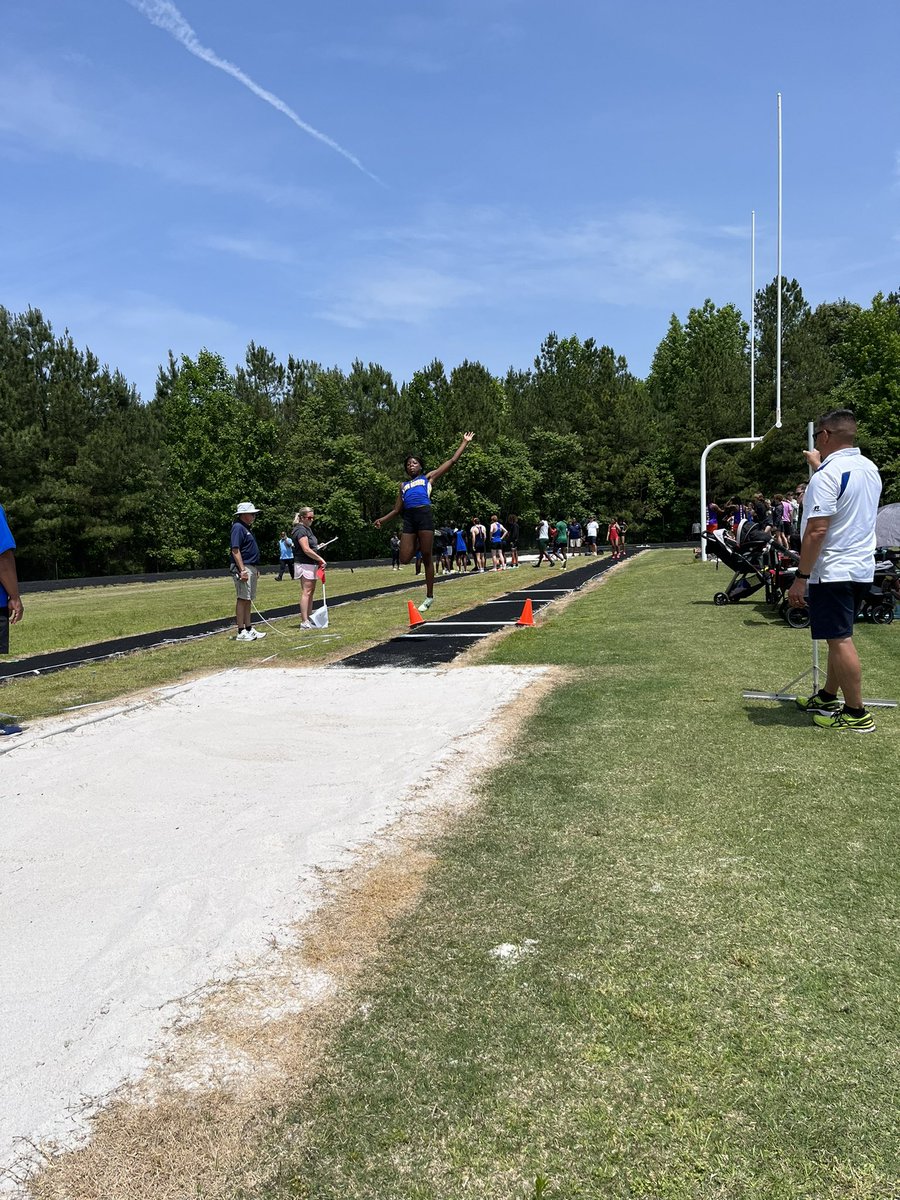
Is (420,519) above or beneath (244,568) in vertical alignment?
above

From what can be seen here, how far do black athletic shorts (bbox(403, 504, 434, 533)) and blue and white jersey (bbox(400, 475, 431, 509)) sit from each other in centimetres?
4

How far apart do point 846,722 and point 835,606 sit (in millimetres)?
811

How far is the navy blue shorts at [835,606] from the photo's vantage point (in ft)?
17.7

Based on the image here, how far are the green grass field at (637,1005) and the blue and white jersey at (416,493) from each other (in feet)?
23.2

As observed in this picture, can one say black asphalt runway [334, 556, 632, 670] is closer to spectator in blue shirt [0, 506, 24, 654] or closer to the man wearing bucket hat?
the man wearing bucket hat

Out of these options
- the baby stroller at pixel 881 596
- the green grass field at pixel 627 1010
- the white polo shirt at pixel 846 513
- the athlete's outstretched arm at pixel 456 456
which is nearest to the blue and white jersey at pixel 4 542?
the green grass field at pixel 627 1010

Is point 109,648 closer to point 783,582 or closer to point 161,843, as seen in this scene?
point 161,843

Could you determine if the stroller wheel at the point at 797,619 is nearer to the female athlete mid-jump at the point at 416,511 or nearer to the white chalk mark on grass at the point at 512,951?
the female athlete mid-jump at the point at 416,511

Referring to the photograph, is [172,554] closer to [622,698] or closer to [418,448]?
[418,448]

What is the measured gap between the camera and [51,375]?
178ft

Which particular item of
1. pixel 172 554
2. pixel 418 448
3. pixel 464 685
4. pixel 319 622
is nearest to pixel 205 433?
pixel 172 554

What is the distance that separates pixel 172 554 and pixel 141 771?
55.9 meters

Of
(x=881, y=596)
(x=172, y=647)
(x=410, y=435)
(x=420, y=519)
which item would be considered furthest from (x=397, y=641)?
(x=410, y=435)

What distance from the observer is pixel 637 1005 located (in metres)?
2.45
